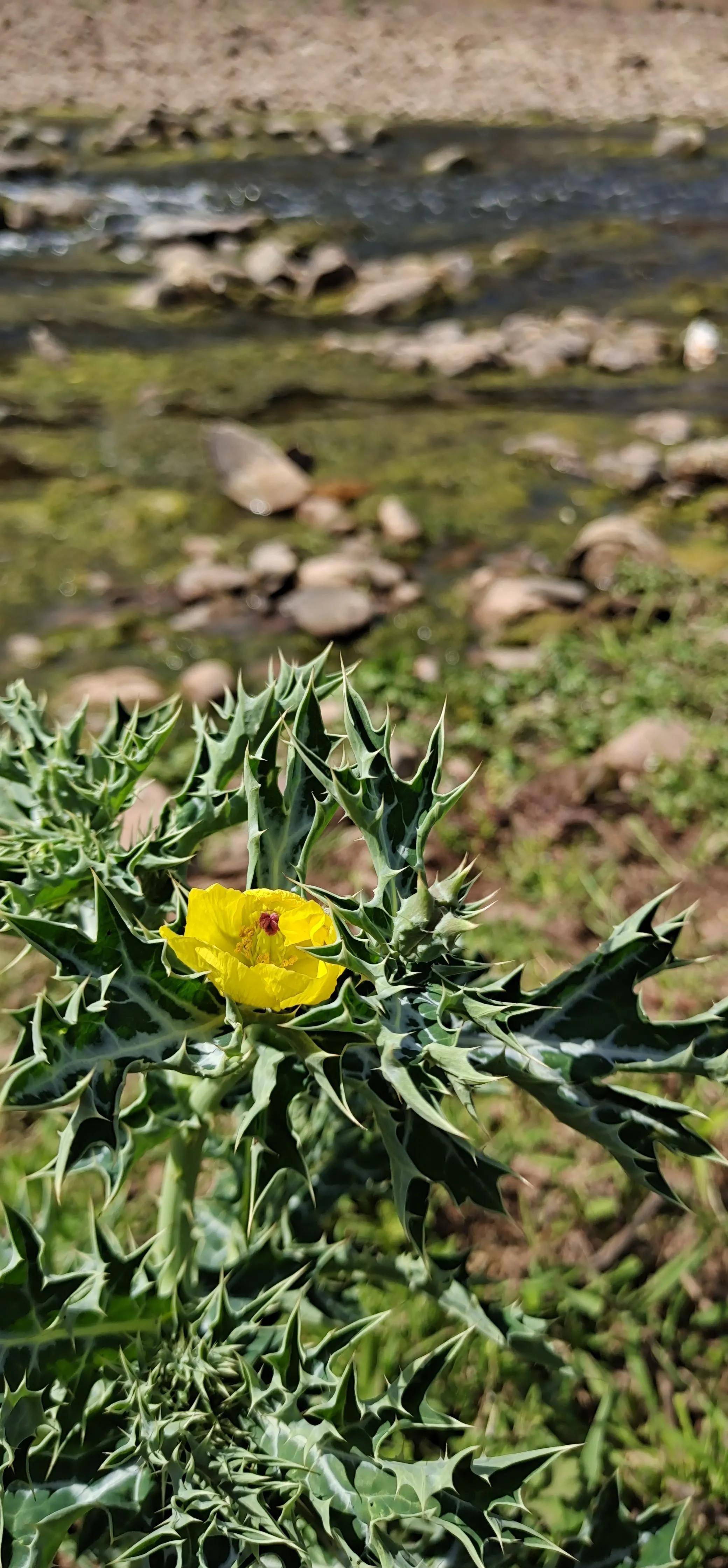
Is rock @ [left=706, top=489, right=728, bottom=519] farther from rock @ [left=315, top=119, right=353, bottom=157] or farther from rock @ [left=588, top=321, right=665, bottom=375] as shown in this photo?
rock @ [left=315, top=119, right=353, bottom=157]

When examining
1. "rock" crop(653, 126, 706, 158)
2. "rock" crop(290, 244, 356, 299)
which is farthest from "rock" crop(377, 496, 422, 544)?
"rock" crop(653, 126, 706, 158)

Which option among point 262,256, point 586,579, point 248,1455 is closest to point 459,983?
point 248,1455

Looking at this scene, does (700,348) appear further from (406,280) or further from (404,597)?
(404,597)

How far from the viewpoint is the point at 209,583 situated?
12.1ft

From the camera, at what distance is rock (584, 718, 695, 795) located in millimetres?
2756

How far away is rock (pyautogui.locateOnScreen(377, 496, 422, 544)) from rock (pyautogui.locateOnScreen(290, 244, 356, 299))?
2.56 meters

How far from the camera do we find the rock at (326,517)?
409 cm

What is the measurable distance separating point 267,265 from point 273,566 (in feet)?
10.7

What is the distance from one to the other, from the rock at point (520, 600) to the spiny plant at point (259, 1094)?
2.41m

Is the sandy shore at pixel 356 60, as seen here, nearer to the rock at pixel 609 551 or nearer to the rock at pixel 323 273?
the rock at pixel 323 273

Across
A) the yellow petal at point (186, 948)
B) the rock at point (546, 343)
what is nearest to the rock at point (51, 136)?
the rock at point (546, 343)

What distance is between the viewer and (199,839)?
3.55 ft

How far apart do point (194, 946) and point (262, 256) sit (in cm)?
631

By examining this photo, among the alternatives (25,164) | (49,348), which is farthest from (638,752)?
(25,164)
